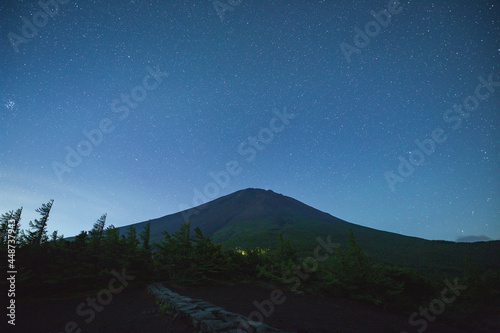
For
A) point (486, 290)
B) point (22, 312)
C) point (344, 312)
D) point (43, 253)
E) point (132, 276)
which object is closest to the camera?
point (344, 312)

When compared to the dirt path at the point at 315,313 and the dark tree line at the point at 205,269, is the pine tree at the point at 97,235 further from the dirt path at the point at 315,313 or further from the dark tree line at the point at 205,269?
the dirt path at the point at 315,313

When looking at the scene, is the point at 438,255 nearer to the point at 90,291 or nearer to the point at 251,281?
the point at 251,281

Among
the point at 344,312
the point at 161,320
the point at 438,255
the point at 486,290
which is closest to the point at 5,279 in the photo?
the point at 161,320

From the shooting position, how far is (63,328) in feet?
17.8

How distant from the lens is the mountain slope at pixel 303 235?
1789 inches

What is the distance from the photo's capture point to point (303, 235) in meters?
66.1

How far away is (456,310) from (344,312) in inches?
135
